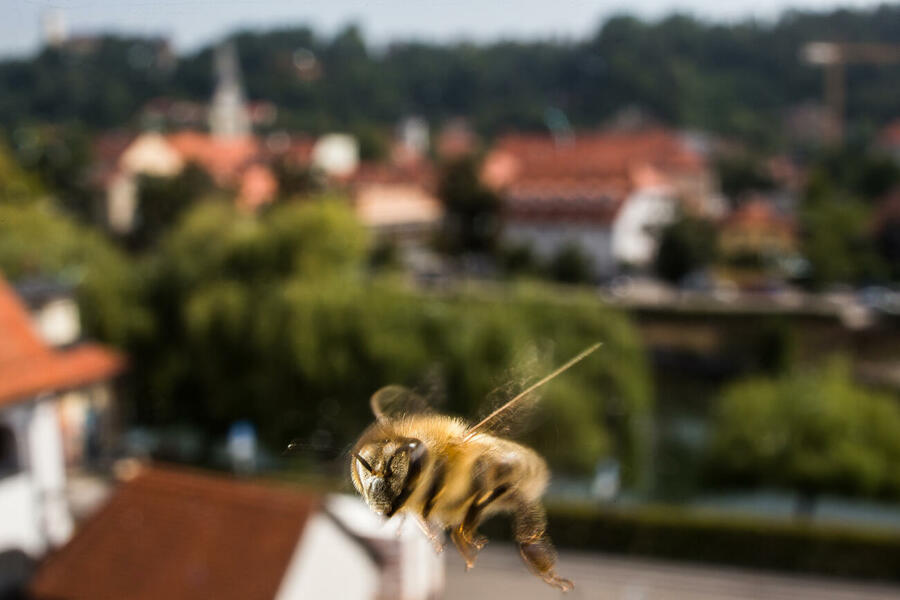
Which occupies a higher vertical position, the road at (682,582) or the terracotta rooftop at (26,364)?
the terracotta rooftop at (26,364)

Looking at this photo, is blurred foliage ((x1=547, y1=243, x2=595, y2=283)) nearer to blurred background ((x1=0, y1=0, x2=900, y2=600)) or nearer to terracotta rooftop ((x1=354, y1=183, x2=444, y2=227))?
blurred background ((x1=0, y1=0, x2=900, y2=600))

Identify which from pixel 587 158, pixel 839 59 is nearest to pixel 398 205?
pixel 587 158

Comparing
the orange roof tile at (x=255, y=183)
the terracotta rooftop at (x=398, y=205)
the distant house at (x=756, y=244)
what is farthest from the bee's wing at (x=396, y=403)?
the terracotta rooftop at (x=398, y=205)

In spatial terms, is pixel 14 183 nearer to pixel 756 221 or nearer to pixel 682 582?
pixel 682 582

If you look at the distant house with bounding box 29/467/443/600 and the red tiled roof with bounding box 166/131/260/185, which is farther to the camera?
the red tiled roof with bounding box 166/131/260/185

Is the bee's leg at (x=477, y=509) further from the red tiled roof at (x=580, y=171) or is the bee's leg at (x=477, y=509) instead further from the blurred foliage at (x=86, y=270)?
the red tiled roof at (x=580, y=171)

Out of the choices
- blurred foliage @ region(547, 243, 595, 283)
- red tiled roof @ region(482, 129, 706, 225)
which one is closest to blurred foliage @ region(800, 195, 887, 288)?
blurred foliage @ region(547, 243, 595, 283)

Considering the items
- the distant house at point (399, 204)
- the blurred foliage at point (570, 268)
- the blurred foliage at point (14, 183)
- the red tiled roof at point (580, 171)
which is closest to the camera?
the blurred foliage at point (14, 183)

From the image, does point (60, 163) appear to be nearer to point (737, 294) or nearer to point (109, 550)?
point (737, 294)
